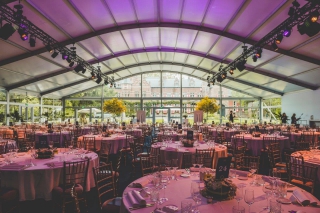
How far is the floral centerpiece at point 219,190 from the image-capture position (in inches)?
96.8

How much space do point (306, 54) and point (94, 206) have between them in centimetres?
1131

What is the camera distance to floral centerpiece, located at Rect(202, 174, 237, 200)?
2.46m

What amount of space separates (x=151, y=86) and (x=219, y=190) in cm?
1972

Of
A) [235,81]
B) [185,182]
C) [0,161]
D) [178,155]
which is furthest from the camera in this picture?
[235,81]

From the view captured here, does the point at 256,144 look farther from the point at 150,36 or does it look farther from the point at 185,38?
the point at 150,36

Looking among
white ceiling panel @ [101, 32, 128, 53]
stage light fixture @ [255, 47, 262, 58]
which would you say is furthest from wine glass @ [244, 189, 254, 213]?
white ceiling panel @ [101, 32, 128, 53]

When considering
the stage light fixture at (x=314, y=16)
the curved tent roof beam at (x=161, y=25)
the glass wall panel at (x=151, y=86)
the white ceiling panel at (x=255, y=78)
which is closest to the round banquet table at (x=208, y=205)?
the stage light fixture at (x=314, y=16)

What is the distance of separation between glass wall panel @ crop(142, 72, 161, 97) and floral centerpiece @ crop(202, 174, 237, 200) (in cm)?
1946

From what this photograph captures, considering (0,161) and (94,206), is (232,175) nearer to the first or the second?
(94,206)

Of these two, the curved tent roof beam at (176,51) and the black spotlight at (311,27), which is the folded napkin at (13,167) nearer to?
the black spotlight at (311,27)

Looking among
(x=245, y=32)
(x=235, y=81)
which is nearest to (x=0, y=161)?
(x=245, y=32)

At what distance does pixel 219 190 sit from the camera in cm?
249

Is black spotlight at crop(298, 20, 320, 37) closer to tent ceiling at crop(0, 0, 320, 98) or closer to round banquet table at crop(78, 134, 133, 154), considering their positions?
tent ceiling at crop(0, 0, 320, 98)

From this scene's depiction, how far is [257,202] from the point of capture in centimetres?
240
